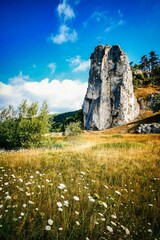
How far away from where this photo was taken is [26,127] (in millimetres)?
14797

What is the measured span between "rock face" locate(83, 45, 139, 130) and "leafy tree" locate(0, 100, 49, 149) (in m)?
53.7

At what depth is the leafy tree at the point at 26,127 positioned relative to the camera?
14773 millimetres

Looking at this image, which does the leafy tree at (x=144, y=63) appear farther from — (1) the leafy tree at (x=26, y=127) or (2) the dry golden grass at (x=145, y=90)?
(1) the leafy tree at (x=26, y=127)

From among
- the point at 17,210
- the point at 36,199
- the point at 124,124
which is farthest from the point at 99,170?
the point at 124,124

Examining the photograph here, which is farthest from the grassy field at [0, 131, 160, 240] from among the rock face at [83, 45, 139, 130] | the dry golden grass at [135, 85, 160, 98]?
the dry golden grass at [135, 85, 160, 98]

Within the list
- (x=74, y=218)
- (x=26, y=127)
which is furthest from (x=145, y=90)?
(x=74, y=218)

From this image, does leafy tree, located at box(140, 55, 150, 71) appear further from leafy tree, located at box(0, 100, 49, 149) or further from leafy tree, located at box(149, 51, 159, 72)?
leafy tree, located at box(0, 100, 49, 149)

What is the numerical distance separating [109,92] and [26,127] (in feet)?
198

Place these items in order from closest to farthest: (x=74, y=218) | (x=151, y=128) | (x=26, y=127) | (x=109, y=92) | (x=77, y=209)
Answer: (x=74, y=218), (x=77, y=209), (x=26, y=127), (x=151, y=128), (x=109, y=92)

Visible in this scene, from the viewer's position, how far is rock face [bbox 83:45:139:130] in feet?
222

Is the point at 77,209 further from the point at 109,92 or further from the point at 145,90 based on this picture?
the point at 145,90

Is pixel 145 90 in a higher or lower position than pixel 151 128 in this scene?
higher

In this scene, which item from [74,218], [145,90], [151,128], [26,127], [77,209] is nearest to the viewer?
[74,218]

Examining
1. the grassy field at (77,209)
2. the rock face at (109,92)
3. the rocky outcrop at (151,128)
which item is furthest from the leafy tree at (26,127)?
the rock face at (109,92)
